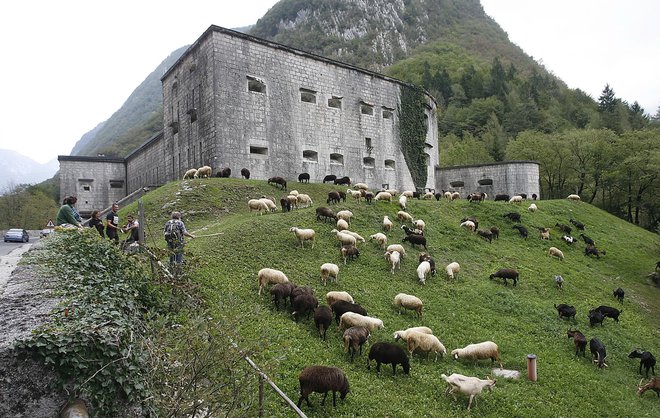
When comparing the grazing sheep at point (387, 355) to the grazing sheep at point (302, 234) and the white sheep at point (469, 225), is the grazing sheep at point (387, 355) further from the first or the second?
the white sheep at point (469, 225)

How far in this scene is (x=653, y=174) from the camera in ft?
127

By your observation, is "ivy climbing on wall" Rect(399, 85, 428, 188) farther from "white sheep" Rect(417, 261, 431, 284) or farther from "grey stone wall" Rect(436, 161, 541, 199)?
"white sheep" Rect(417, 261, 431, 284)

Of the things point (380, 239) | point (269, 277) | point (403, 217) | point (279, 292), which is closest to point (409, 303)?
point (279, 292)

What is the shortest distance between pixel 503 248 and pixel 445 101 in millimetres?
60672

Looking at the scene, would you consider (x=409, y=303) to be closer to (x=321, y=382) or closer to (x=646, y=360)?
(x=321, y=382)

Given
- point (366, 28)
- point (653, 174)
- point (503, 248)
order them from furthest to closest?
point (366, 28), point (653, 174), point (503, 248)

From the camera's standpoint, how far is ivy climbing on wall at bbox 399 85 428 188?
36.5m

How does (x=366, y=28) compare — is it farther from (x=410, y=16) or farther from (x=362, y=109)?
(x=362, y=109)

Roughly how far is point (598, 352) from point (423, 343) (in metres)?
5.71

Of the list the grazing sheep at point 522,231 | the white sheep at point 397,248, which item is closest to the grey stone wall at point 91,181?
the white sheep at point 397,248

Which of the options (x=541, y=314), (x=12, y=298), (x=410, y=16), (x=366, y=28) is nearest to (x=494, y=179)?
(x=541, y=314)

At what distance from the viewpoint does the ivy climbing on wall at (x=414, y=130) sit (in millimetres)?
36469

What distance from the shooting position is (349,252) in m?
14.4

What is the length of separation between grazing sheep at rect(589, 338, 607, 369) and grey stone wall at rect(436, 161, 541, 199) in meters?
28.1
